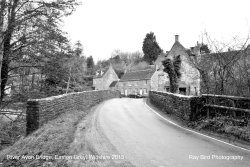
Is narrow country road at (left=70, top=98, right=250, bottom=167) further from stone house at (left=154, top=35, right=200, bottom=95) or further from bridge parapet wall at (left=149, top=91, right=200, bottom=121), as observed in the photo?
stone house at (left=154, top=35, right=200, bottom=95)

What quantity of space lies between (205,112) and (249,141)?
388 cm

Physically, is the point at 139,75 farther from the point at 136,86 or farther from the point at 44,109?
the point at 44,109

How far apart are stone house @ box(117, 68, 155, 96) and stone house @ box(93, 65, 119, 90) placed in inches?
337

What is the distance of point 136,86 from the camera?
2650 inches

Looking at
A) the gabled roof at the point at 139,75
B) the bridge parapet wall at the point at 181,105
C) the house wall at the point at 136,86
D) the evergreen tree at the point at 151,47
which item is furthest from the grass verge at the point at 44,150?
the evergreen tree at the point at 151,47

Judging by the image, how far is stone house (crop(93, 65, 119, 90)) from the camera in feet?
265

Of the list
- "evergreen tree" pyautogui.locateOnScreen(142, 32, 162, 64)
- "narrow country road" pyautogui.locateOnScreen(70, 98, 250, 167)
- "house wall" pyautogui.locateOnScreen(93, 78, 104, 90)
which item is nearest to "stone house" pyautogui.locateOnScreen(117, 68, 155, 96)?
"house wall" pyautogui.locateOnScreen(93, 78, 104, 90)

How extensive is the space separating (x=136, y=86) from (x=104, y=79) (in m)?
16.9

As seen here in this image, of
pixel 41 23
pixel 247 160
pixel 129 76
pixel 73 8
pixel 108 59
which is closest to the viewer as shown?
pixel 247 160

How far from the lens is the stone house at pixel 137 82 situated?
6419 cm

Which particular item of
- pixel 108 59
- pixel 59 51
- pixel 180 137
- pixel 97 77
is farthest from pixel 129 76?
pixel 180 137

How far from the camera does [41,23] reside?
13555 millimetres

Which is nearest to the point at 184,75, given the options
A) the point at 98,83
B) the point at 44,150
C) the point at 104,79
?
the point at 44,150

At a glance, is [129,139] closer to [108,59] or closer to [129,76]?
[129,76]
